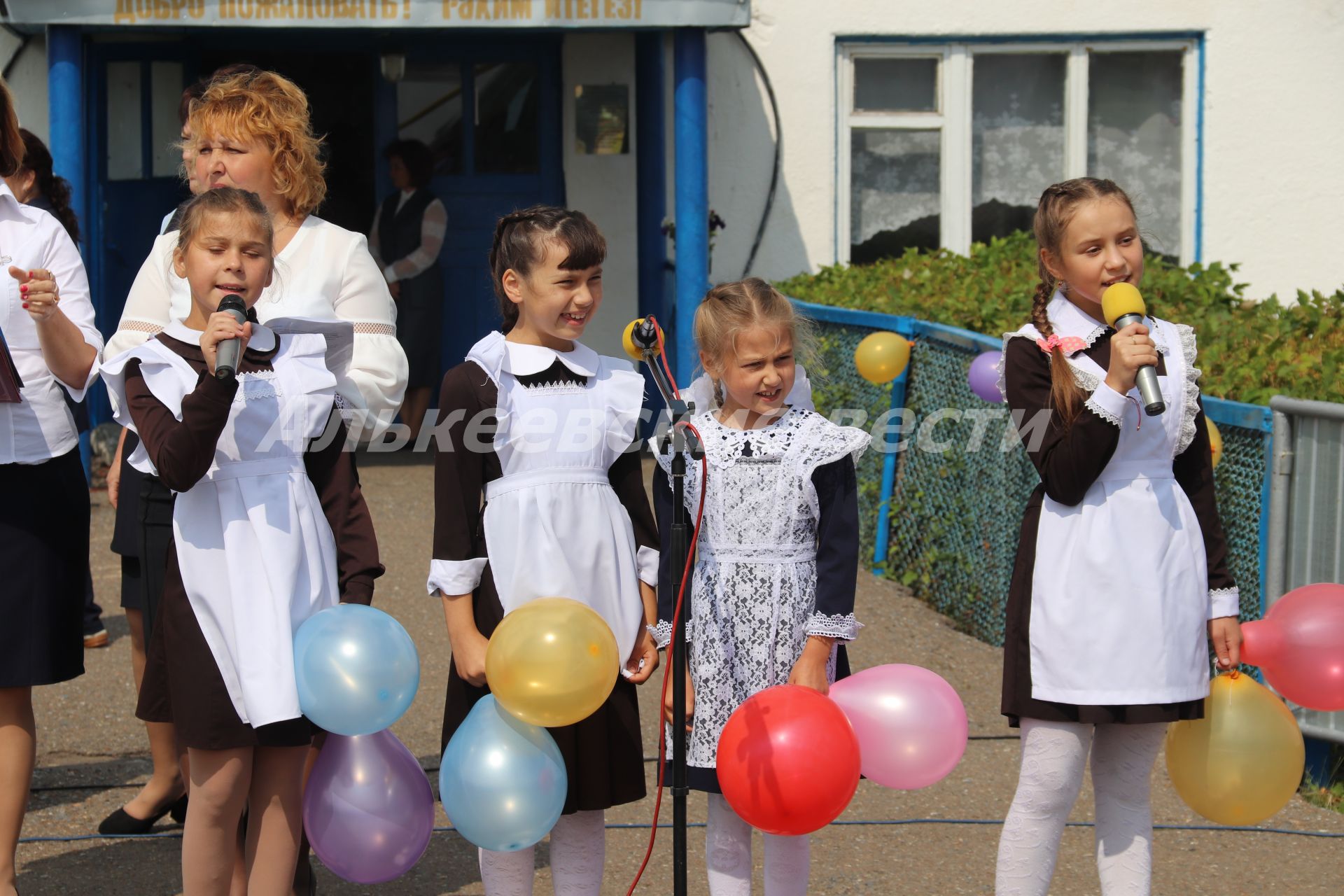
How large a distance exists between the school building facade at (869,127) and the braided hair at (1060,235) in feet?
20.7

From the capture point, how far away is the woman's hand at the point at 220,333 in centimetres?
288

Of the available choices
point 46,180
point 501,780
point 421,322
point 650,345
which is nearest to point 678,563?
point 650,345

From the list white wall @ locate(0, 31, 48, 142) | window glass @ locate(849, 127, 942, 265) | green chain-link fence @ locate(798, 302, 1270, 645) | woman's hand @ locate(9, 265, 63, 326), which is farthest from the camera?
window glass @ locate(849, 127, 942, 265)

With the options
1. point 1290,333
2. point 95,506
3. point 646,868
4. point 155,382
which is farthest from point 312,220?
point 95,506

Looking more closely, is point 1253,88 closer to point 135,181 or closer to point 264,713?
point 135,181

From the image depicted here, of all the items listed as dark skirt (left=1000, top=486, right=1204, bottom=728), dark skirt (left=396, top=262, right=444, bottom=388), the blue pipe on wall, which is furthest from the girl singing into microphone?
dark skirt (left=396, top=262, right=444, bottom=388)

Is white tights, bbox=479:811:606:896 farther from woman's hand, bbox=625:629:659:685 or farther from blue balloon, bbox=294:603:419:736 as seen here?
blue balloon, bbox=294:603:419:736

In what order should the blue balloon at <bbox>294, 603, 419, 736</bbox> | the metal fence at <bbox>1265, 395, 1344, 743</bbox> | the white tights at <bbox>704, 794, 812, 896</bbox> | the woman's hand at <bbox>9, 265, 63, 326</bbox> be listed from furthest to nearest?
the metal fence at <bbox>1265, 395, 1344, 743</bbox> → the woman's hand at <bbox>9, 265, 63, 326</bbox> → the white tights at <bbox>704, 794, 812, 896</bbox> → the blue balloon at <bbox>294, 603, 419, 736</bbox>

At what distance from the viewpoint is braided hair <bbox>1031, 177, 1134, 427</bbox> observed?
128 inches

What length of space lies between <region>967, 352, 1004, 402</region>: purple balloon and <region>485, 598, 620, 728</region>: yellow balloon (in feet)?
9.16

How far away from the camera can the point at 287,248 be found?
12.0 ft

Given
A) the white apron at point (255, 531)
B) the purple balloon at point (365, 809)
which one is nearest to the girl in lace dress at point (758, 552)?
the purple balloon at point (365, 809)

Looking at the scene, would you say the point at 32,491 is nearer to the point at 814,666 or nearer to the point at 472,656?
the point at 472,656

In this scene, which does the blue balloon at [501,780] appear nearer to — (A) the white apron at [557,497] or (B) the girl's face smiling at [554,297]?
(A) the white apron at [557,497]
